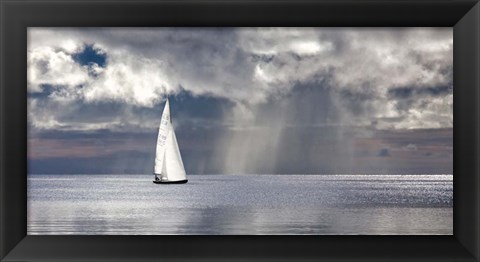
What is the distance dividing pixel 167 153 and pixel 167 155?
0.32ft

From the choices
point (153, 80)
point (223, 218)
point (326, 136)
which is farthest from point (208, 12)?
point (326, 136)

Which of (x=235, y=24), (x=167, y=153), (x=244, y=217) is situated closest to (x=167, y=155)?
(x=167, y=153)

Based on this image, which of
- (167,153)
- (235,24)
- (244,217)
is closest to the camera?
(235,24)

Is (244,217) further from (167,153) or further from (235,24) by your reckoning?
(235,24)

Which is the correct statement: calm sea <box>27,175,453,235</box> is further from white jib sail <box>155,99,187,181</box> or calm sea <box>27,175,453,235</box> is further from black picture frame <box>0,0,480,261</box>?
black picture frame <box>0,0,480,261</box>

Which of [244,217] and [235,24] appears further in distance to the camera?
[244,217]

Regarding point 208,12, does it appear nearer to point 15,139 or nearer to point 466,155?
point 15,139

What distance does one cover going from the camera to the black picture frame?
3258 mm

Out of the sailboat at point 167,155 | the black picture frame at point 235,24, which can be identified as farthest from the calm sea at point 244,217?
the black picture frame at point 235,24

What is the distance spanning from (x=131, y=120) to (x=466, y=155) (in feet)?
75.2

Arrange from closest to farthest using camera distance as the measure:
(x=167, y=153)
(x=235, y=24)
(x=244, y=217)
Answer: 1. (x=235, y=24)
2. (x=244, y=217)
3. (x=167, y=153)

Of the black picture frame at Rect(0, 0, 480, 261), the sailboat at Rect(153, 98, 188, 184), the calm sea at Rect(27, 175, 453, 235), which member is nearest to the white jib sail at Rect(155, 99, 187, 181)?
the sailboat at Rect(153, 98, 188, 184)

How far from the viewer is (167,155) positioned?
19062 mm

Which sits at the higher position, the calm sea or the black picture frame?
Answer: the black picture frame
